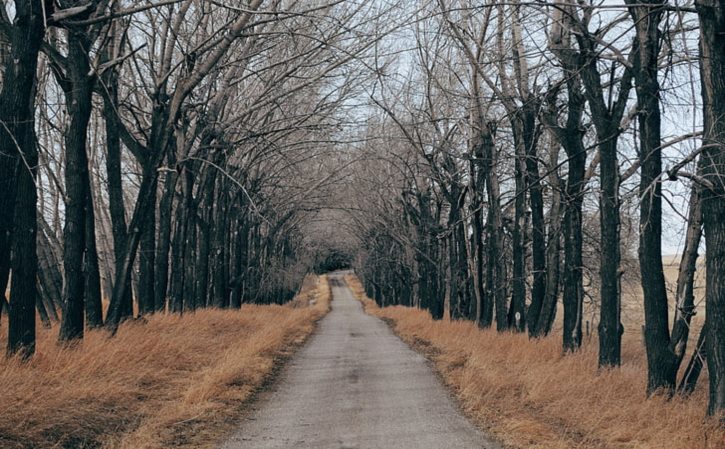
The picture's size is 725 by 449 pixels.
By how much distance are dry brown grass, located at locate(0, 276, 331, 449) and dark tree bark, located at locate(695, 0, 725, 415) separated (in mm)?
5112

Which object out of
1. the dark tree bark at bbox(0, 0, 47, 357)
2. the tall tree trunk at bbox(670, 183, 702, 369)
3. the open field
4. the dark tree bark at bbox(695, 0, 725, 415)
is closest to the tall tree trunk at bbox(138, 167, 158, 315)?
the dark tree bark at bbox(0, 0, 47, 357)

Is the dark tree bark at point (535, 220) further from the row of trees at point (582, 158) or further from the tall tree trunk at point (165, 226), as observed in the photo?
the tall tree trunk at point (165, 226)

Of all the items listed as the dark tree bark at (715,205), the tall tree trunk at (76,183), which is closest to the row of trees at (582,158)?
the dark tree bark at (715,205)

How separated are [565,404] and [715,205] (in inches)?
113

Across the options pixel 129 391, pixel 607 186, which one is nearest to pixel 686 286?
pixel 607 186

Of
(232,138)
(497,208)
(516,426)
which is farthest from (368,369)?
(232,138)

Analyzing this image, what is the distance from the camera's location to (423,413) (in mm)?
8953

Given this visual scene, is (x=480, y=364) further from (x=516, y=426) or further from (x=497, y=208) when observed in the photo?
(x=497, y=208)

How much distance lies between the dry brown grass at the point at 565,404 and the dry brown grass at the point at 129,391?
117 inches

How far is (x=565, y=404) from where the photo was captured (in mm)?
9172

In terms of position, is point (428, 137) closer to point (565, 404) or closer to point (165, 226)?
point (165, 226)

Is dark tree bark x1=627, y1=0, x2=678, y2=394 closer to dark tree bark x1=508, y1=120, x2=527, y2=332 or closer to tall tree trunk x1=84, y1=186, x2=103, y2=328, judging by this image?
dark tree bark x1=508, y1=120, x2=527, y2=332

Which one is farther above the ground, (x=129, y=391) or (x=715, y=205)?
(x=715, y=205)

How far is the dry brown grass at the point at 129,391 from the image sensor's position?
701 centimetres
